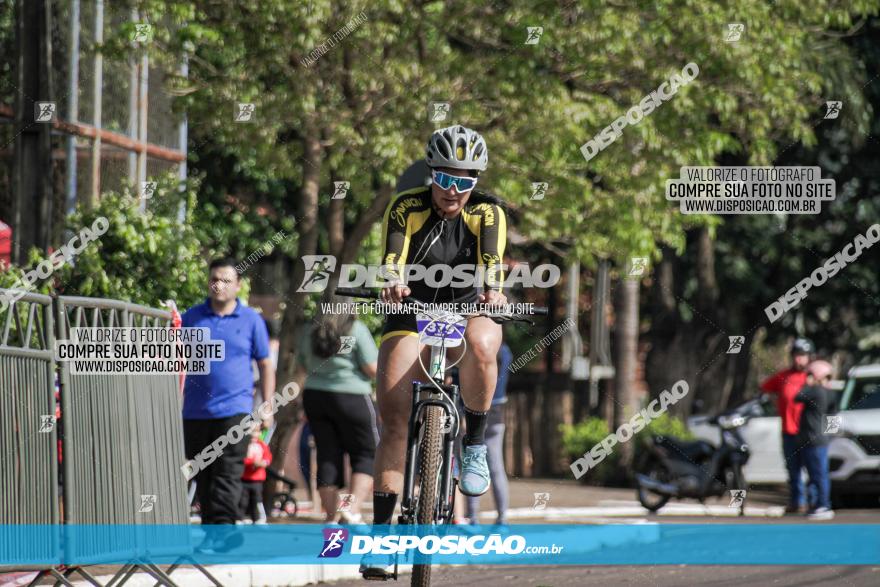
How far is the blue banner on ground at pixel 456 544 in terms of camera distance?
688 centimetres

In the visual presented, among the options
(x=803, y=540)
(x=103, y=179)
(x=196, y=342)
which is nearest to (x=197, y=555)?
(x=196, y=342)

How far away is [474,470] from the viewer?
25.3ft

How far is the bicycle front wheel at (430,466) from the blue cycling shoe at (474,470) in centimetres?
43

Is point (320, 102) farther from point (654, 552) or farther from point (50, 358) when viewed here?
point (50, 358)

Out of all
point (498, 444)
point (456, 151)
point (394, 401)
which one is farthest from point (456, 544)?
point (498, 444)

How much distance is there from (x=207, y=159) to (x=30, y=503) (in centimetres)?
1634

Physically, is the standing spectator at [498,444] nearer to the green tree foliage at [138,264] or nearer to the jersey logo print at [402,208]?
the green tree foliage at [138,264]

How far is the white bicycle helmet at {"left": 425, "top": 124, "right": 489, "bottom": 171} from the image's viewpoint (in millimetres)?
7512

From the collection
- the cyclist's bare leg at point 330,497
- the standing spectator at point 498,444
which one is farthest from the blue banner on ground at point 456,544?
the standing spectator at point 498,444

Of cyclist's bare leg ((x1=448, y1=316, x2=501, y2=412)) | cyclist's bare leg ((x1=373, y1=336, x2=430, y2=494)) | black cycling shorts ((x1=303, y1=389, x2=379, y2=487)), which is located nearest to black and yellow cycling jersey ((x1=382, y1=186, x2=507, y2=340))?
cyclist's bare leg ((x1=373, y1=336, x2=430, y2=494))

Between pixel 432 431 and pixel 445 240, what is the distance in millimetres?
1052

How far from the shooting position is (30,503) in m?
6.44

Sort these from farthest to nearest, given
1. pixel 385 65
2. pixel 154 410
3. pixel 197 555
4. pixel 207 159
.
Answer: pixel 207 159, pixel 385 65, pixel 197 555, pixel 154 410

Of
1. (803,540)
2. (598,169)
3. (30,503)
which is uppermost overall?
(598,169)
